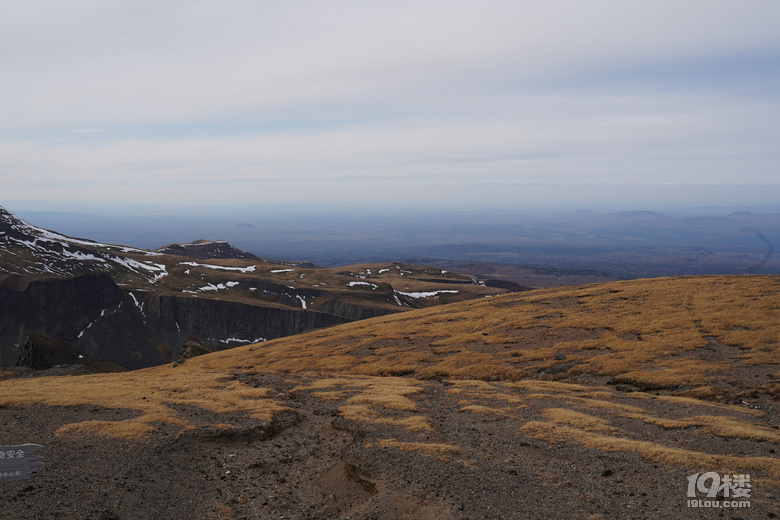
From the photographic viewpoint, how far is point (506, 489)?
639 inches

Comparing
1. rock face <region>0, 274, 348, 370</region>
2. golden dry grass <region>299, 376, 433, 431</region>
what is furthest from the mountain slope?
rock face <region>0, 274, 348, 370</region>

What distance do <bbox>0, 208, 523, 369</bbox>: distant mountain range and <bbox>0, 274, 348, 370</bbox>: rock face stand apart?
258mm

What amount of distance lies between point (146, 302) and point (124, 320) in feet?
45.4

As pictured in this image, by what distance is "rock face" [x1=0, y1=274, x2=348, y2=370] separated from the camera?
122375 mm

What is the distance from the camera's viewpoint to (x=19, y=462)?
17.3 meters

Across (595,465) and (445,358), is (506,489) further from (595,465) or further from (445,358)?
(445,358)

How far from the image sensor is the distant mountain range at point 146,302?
125 metres

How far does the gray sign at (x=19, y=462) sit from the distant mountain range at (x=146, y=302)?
4039 inches

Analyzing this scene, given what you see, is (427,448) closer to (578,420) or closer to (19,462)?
(578,420)

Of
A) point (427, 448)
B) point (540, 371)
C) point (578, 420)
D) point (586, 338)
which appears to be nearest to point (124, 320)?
point (540, 371)

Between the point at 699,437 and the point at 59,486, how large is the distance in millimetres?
27509

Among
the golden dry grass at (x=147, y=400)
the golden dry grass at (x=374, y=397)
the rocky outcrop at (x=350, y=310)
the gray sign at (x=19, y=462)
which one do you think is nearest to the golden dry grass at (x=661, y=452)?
the golden dry grass at (x=374, y=397)

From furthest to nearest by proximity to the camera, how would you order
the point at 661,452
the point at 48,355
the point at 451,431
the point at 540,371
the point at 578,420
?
the point at 48,355 → the point at 540,371 → the point at 578,420 → the point at 451,431 → the point at 661,452

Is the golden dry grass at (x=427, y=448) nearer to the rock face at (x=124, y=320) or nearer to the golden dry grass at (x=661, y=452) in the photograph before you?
the golden dry grass at (x=661, y=452)
